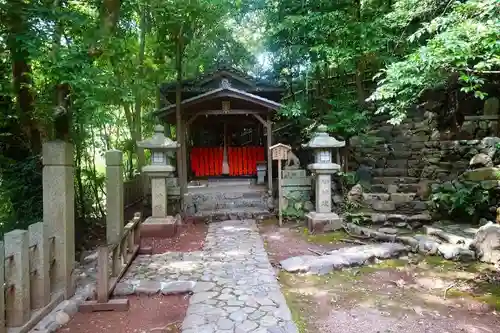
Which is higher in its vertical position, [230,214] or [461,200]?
[461,200]

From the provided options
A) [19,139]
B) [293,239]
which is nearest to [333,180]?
[293,239]

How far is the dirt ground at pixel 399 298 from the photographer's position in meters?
4.30

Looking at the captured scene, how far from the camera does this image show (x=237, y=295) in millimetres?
4957

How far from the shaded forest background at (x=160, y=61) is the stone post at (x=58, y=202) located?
5.06ft

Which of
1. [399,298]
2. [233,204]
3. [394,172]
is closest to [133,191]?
[233,204]

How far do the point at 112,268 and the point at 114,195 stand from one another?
129cm

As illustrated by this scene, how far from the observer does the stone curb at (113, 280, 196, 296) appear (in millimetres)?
5227

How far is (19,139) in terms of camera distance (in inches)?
318

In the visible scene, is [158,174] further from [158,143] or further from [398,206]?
[398,206]

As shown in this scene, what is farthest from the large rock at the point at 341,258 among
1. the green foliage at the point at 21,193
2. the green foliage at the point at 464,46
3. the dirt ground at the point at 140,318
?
the green foliage at the point at 21,193

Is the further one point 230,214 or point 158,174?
point 230,214

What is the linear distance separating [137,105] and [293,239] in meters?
10.0

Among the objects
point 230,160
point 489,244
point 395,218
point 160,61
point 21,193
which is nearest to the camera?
point 489,244

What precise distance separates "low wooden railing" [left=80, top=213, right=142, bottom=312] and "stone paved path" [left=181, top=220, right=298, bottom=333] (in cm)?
115
